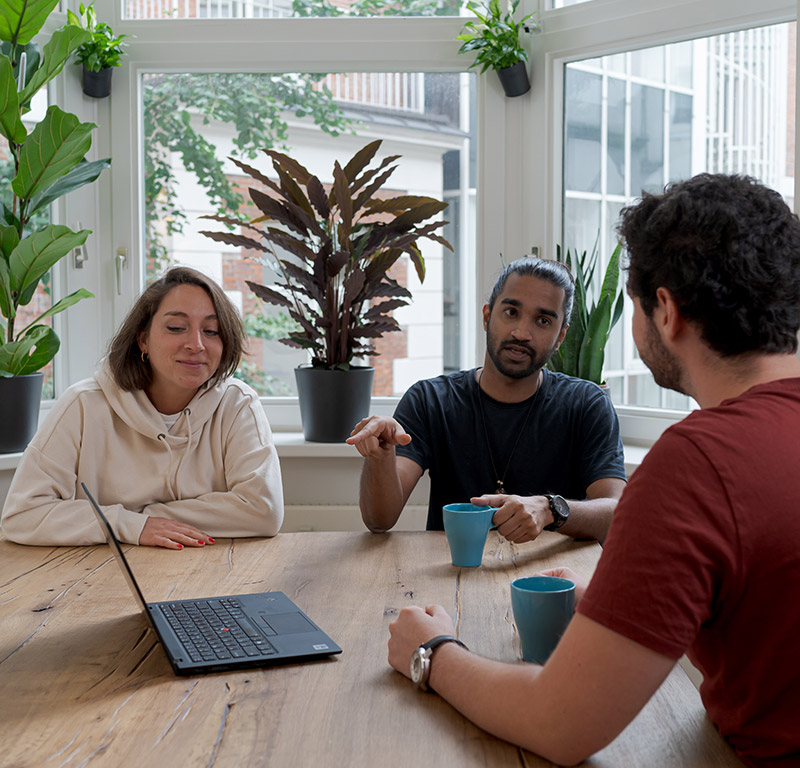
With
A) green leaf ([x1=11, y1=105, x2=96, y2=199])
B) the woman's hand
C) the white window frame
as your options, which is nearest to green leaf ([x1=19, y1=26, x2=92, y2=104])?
green leaf ([x1=11, y1=105, x2=96, y2=199])

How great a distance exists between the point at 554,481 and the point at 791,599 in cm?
144

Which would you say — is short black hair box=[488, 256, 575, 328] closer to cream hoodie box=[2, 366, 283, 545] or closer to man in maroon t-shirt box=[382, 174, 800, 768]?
cream hoodie box=[2, 366, 283, 545]

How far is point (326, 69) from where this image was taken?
317 cm

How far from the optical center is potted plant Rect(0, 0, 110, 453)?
2.65 meters

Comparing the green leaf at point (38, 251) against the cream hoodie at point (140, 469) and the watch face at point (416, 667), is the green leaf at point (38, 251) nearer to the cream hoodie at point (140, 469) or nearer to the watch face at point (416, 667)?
the cream hoodie at point (140, 469)

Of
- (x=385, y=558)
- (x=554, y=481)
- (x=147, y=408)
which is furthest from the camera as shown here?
(x=554, y=481)

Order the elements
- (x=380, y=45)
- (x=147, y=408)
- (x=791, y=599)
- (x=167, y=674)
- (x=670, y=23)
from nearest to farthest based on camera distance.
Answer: (x=791, y=599)
(x=167, y=674)
(x=147, y=408)
(x=670, y=23)
(x=380, y=45)

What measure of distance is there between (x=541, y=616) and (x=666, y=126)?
2.33 m

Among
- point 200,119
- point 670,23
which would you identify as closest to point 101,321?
point 200,119

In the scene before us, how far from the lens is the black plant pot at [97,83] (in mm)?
3037

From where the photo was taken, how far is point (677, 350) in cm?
98

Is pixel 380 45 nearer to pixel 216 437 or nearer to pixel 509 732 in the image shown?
pixel 216 437

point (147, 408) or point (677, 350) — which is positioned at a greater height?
point (677, 350)

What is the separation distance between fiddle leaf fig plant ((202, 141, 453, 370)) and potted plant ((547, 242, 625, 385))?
1.69 ft
